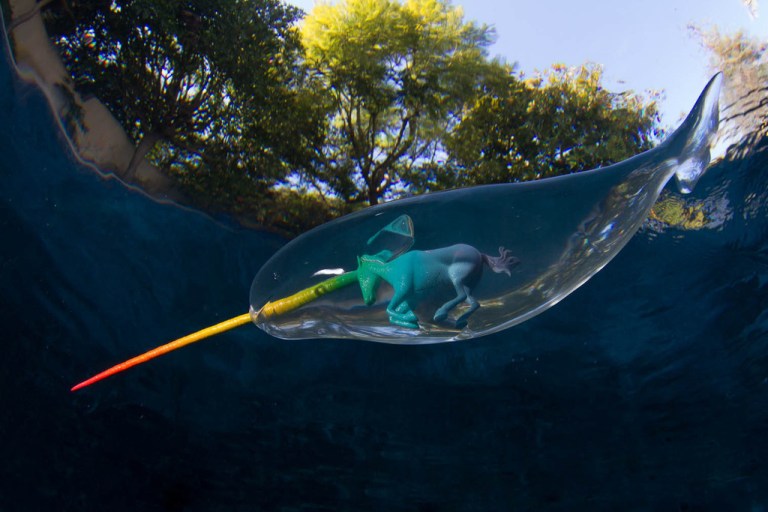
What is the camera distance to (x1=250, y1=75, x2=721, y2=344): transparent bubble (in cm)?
211

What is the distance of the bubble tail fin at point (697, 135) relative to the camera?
2.18 m

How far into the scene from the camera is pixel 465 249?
2072 mm

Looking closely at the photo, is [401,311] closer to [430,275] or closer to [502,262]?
[430,275]

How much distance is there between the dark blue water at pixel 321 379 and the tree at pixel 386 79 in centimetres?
145

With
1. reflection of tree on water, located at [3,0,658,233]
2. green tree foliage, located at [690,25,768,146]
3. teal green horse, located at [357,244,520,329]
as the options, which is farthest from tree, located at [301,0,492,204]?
teal green horse, located at [357,244,520,329]

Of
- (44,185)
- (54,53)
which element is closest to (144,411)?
(44,185)

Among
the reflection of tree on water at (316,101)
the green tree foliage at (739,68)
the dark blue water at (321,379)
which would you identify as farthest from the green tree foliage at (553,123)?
the dark blue water at (321,379)

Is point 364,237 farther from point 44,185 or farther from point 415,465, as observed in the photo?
point 415,465

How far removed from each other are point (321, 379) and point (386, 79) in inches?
205

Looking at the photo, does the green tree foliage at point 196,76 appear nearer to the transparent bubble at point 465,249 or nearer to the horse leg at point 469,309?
the transparent bubble at point 465,249

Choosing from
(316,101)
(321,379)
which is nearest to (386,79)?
(316,101)

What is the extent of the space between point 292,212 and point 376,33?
1.99 metres

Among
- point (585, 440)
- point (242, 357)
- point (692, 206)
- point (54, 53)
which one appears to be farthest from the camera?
point (585, 440)

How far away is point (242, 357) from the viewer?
8102mm
